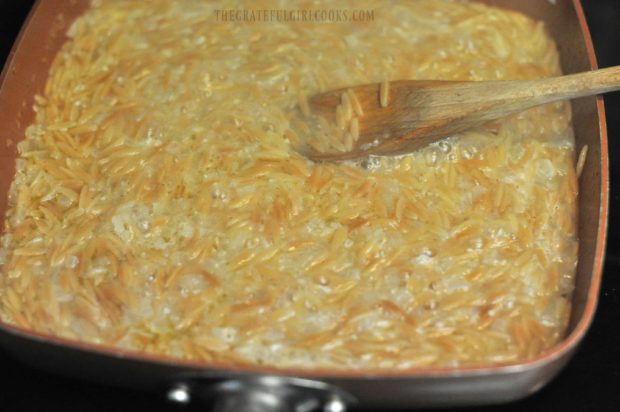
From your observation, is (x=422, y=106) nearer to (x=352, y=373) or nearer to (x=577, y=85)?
(x=577, y=85)

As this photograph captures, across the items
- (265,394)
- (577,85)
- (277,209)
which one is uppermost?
(577,85)

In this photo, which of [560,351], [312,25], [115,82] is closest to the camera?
[560,351]

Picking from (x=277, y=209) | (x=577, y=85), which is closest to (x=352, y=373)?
(x=277, y=209)

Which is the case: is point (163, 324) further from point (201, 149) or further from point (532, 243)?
point (532, 243)

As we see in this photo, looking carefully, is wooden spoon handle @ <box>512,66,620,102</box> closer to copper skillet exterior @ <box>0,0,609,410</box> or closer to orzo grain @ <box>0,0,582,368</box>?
copper skillet exterior @ <box>0,0,609,410</box>

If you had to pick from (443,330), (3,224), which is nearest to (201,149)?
(3,224)

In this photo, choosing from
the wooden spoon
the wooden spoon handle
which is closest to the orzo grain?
the wooden spoon

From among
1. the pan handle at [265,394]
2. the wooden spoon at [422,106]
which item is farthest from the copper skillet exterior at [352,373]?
the wooden spoon at [422,106]
